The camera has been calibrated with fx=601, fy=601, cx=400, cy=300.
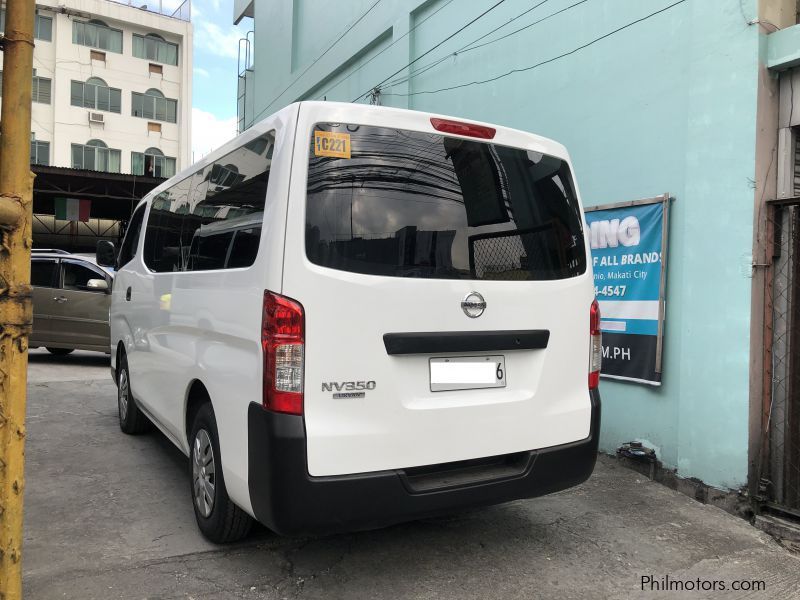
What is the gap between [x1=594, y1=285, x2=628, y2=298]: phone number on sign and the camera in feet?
16.3

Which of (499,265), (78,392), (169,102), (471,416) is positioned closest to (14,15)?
(499,265)

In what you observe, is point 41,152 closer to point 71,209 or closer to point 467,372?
point 71,209

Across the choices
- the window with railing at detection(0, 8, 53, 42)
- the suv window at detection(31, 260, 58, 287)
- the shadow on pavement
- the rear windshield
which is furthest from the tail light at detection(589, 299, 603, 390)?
the window with railing at detection(0, 8, 53, 42)

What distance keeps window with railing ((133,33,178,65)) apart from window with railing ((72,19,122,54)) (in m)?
0.86

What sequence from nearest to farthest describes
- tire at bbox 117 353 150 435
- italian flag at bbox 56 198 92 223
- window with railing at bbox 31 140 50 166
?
tire at bbox 117 353 150 435 → italian flag at bbox 56 198 92 223 → window with railing at bbox 31 140 50 166

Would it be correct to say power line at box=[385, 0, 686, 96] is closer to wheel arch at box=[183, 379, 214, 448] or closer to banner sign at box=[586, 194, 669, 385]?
banner sign at box=[586, 194, 669, 385]

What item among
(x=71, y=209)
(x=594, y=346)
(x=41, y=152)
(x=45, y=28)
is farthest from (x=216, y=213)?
(x=45, y=28)

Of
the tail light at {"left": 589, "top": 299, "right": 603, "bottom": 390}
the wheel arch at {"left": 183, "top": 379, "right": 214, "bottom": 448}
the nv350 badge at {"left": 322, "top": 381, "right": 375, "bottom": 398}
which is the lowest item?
the wheel arch at {"left": 183, "top": 379, "right": 214, "bottom": 448}

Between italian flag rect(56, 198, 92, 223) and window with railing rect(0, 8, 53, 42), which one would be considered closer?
italian flag rect(56, 198, 92, 223)

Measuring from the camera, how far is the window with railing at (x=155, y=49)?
31.3 m

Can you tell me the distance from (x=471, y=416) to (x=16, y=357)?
1.77 m

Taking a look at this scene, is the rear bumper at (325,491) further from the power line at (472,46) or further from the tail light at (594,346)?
the power line at (472,46)

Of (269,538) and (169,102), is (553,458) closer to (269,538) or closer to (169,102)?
(269,538)

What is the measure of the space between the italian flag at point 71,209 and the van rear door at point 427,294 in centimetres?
1928
